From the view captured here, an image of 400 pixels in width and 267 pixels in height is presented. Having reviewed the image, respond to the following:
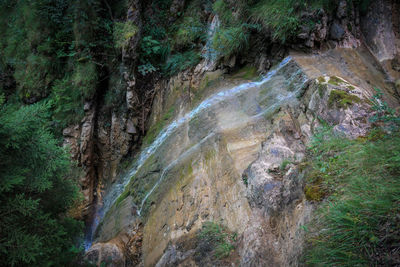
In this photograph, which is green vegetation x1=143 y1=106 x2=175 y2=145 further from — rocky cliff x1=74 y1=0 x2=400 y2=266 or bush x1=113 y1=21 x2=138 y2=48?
bush x1=113 y1=21 x2=138 y2=48

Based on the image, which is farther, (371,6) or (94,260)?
(371,6)

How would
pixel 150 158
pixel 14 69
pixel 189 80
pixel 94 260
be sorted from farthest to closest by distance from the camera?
pixel 14 69
pixel 189 80
pixel 150 158
pixel 94 260

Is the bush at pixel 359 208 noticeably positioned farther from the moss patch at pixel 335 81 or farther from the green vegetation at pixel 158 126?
the green vegetation at pixel 158 126

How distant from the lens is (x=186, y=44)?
7629mm

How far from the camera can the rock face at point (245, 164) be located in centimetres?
321

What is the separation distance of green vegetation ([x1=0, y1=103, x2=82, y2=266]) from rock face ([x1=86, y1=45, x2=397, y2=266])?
1.83 metres

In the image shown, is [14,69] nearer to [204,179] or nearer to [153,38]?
[153,38]

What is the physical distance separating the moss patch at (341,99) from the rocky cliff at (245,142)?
0.02m

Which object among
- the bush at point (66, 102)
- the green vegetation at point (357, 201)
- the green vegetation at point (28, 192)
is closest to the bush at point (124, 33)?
the bush at point (66, 102)

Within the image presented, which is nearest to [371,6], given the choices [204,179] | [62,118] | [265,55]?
[265,55]

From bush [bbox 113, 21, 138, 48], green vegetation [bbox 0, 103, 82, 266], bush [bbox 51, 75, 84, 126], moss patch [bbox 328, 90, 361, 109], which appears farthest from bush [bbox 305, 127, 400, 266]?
bush [bbox 51, 75, 84, 126]

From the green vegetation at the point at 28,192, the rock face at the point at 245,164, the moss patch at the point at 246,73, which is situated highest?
the green vegetation at the point at 28,192

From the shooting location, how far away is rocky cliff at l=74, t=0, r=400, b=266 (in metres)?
3.32

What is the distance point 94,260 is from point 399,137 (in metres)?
5.46
